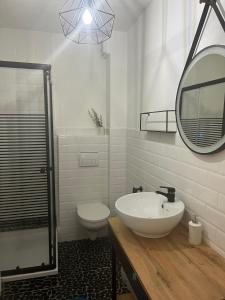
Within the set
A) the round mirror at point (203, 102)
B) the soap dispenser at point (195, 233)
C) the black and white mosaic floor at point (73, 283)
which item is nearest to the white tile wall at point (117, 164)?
the black and white mosaic floor at point (73, 283)

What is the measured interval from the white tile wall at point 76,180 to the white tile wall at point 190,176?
2.32ft

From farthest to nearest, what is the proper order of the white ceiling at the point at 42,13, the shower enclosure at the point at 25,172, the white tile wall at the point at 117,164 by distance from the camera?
the white tile wall at the point at 117,164
the shower enclosure at the point at 25,172
the white ceiling at the point at 42,13

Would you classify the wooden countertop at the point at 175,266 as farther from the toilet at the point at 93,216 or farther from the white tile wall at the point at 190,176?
the toilet at the point at 93,216

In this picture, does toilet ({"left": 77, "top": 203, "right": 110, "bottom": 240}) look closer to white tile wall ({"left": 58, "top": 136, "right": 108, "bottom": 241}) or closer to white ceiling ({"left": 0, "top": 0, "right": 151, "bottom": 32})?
white tile wall ({"left": 58, "top": 136, "right": 108, "bottom": 241})

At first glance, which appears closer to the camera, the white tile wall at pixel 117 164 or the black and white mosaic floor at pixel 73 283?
the black and white mosaic floor at pixel 73 283

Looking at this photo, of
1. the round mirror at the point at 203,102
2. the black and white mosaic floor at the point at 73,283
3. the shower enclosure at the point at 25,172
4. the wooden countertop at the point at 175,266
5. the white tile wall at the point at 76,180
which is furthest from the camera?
the white tile wall at the point at 76,180

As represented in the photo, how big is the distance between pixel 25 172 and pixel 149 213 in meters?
1.64

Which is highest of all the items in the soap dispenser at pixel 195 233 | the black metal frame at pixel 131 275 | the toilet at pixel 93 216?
the soap dispenser at pixel 195 233

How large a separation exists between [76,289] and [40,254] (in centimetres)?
61

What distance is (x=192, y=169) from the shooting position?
5.54 feet

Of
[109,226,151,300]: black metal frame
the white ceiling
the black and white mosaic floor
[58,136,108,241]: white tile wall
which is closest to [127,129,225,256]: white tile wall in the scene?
[109,226,151,300]: black metal frame

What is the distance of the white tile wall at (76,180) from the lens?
3072mm

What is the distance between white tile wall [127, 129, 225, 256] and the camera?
1434 millimetres

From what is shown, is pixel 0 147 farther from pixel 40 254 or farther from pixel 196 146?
pixel 196 146
